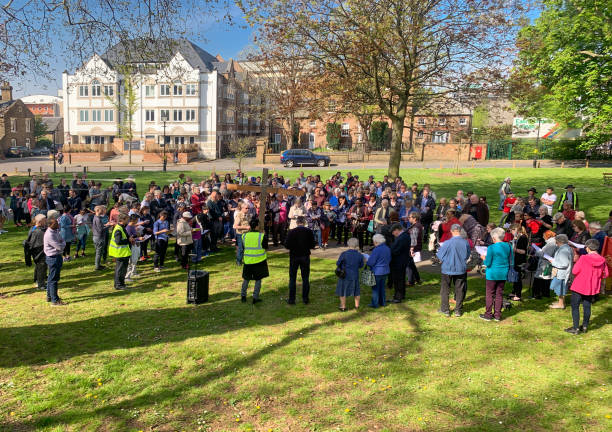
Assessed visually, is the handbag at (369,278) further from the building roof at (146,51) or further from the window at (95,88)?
the window at (95,88)

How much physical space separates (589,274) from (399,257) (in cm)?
364

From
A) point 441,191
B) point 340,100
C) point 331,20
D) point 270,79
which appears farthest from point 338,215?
point 270,79

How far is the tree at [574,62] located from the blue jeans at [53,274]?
26.5 meters

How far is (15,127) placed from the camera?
67.7 meters

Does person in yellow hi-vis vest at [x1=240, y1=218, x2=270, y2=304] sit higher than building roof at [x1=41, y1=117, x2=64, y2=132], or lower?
lower

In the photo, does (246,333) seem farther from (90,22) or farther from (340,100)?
(340,100)

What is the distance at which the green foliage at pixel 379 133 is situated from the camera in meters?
55.3

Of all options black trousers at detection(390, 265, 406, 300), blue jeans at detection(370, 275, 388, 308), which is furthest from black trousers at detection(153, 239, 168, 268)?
black trousers at detection(390, 265, 406, 300)

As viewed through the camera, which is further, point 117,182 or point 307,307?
point 117,182

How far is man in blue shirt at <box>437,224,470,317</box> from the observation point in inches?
360

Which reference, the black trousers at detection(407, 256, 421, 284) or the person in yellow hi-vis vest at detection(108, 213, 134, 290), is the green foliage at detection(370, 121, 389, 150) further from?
the person in yellow hi-vis vest at detection(108, 213, 134, 290)

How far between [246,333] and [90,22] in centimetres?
752

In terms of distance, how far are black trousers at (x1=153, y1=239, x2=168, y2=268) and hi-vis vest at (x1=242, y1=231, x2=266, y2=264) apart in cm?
375

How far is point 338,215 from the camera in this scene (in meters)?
15.4
